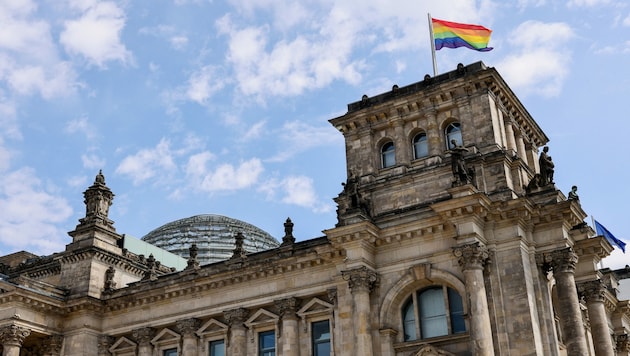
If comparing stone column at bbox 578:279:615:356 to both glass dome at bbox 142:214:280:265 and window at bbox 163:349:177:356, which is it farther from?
glass dome at bbox 142:214:280:265

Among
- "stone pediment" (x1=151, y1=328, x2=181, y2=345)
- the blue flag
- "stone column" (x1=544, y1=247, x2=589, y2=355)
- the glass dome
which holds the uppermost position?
the glass dome

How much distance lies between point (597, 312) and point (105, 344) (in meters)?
25.0

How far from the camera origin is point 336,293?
32.8 meters

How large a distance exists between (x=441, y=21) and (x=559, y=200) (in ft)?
35.0

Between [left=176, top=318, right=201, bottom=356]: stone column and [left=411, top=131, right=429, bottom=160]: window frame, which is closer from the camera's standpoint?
[left=411, top=131, right=429, bottom=160]: window frame

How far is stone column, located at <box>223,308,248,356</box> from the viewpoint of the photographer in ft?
116

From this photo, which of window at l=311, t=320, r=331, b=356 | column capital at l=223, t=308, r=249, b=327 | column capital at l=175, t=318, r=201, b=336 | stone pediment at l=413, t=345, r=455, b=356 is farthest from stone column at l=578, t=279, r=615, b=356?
column capital at l=175, t=318, r=201, b=336

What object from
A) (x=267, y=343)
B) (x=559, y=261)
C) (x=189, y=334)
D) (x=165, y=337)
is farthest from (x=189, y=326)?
(x=559, y=261)

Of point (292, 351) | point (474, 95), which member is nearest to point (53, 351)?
point (292, 351)

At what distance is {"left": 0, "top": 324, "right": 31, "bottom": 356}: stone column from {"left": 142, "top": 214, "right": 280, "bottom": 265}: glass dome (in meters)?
23.2

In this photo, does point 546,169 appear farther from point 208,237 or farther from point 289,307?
point 208,237

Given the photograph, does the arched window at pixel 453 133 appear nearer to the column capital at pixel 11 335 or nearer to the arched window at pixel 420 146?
the arched window at pixel 420 146

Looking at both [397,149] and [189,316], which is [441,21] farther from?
[189,316]

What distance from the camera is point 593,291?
106 feet
